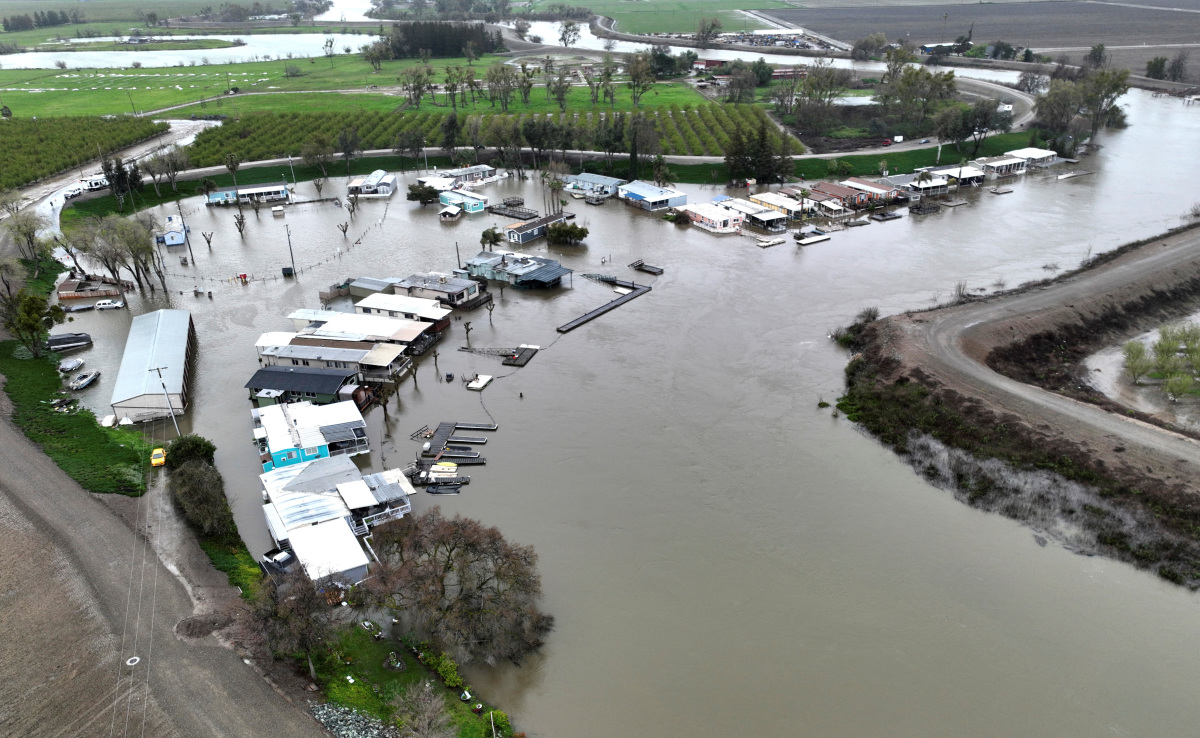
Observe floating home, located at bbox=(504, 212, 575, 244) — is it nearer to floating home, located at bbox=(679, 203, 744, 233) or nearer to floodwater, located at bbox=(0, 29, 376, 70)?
floating home, located at bbox=(679, 203, 744, 233)

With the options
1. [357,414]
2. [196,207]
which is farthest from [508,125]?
[357,414]

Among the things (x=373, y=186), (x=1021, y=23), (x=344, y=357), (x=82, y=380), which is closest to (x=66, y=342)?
(x=82, y=380)

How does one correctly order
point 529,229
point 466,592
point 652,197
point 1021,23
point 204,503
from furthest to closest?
point 1021,23, point 652,197, point 529,229, point 204,503, point 466,592

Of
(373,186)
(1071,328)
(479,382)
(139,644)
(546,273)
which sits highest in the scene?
(373,186)

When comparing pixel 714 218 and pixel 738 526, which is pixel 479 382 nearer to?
pixel 738 526

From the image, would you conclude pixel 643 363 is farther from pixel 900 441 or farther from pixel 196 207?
pixel 196 207

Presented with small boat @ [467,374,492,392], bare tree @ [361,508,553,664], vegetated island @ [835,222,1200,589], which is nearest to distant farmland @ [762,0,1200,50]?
vegetated island @ [835,222,1200,589]
